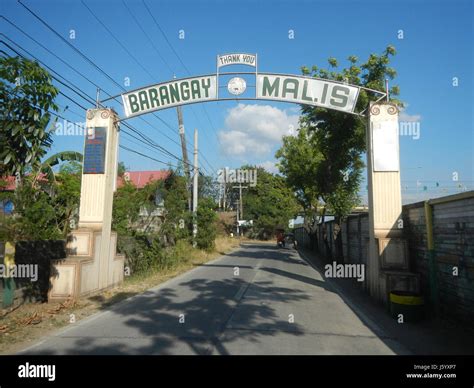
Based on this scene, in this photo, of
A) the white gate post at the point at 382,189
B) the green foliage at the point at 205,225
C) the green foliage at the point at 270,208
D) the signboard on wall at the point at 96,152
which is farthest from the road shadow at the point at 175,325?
the green foliage at the point at 270,208

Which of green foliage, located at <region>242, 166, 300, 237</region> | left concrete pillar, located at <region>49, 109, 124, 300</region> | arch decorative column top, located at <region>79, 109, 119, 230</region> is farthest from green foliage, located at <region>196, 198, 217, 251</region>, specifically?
green foliage, located at <region>242, 166, 300, 237</region>

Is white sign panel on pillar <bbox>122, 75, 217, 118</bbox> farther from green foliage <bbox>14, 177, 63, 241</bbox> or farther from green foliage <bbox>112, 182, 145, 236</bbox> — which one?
green foliage <bbox>112, 182, 145, 236</bbox>

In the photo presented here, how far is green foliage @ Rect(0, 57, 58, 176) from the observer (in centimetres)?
539

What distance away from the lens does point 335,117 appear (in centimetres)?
1788

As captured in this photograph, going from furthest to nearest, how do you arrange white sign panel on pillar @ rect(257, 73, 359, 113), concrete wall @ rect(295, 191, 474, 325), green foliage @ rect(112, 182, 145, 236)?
green foliage @ rect(112, 182, 145, 236), white sign panel on pillar @ rect(257, 73, 359, 113), concrete wall @ rect(295, 191, 474, 325)

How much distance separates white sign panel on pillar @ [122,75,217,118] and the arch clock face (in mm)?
514

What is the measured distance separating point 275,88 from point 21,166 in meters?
8.06

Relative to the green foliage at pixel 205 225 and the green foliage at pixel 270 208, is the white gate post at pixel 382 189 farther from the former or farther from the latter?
the green foliage at pixel 270 208

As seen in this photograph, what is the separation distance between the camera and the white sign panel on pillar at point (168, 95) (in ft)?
40.3

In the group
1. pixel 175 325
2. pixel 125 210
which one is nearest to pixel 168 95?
pixel 125 210

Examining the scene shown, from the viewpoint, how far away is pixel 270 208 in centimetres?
6425
